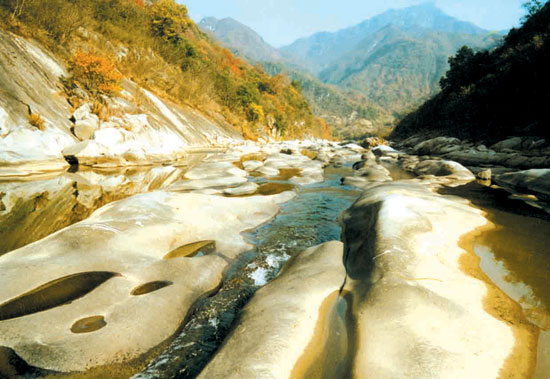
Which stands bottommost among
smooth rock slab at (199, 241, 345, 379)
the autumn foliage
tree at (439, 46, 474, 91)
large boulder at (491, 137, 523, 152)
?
smooth rock slab at (199, 241, 345, 379)

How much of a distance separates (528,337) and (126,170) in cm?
1406

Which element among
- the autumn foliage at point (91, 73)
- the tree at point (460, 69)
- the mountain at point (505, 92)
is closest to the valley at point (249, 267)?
the autumn foliage at point (91, 73)

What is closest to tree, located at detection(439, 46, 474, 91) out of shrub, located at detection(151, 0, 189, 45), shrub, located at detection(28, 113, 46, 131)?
shrub, located at detection(151, 0, 189, 45)

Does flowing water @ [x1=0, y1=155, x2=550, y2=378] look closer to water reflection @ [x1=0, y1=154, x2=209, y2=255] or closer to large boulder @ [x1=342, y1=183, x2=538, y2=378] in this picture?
water reflection @ [x1=0, y1=154, x2=209, y2=255]

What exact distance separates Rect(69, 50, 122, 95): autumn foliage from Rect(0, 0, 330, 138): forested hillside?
51 millimetres

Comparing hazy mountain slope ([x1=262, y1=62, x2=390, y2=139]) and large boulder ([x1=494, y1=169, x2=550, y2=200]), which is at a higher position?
hazy mountain slope ([x1=262, y1=62, x2=390, y2=139])

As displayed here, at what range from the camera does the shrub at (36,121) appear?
34.0 feet

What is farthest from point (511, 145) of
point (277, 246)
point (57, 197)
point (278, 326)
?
point (57, 197)

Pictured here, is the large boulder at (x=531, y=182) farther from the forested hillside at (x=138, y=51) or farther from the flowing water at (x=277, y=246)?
the forested hillside at (x=138, y=51)

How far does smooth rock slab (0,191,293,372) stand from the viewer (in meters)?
2.42

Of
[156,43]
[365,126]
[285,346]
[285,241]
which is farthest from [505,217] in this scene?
[365,126]

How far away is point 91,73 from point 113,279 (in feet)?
54.0

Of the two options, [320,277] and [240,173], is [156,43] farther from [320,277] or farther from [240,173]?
[320,277]

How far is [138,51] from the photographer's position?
24.8m
